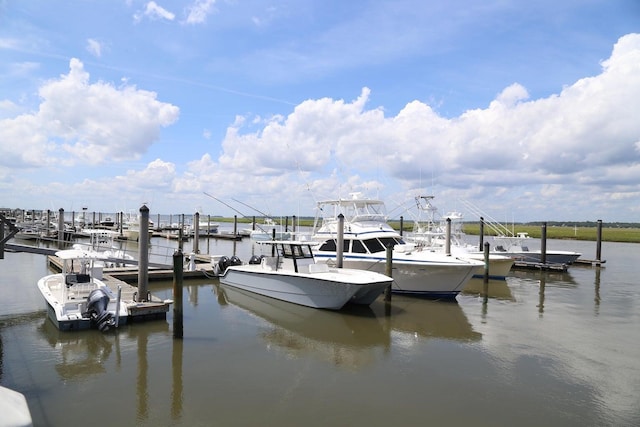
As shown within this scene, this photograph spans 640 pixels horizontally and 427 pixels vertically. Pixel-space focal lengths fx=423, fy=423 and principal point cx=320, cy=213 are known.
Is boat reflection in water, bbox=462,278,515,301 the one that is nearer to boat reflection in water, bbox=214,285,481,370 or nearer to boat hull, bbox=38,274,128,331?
boat reflection in water, bbox=214,285,481,370

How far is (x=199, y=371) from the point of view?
8484 mm

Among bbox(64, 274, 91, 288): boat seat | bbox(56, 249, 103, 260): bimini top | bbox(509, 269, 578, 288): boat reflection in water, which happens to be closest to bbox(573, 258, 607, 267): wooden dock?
bbox(509, 269, 578, 288): boat reflection in water

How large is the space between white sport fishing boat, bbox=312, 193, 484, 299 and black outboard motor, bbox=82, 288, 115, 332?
8.18m

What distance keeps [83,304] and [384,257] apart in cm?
1037

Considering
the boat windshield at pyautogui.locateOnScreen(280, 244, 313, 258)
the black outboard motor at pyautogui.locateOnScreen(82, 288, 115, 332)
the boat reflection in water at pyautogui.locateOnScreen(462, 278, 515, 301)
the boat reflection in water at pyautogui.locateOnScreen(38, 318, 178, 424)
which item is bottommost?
the boat reflection in water at pyautogui.locateOnScreen(462, 278, 515, 301)

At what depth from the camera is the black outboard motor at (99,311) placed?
1064 cm

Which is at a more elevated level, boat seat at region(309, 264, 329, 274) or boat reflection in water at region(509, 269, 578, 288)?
boat seat at region(309, 264, 329, 274)

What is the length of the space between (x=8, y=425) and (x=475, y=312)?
13.5 m

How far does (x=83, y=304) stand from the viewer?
11.0m

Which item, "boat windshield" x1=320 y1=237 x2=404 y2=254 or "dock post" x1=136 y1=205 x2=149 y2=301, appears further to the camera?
"boat windshield" x1=320 y1=237 x2=404 y2=254

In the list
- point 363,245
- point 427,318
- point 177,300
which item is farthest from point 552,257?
point 177,300

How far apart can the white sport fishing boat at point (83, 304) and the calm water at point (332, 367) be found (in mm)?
331

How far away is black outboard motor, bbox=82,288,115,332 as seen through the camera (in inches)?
419

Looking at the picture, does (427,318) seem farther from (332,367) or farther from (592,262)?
(592,262)
